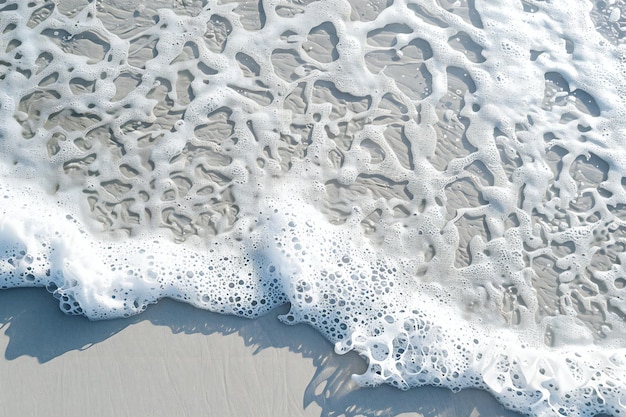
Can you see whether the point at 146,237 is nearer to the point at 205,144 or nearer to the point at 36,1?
the point at 205,144

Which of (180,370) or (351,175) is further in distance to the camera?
(351,175)

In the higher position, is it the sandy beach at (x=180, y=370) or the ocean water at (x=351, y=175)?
the ocean water at (x=351, y=175)

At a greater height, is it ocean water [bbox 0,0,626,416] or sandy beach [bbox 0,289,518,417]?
ocean water [bbox 0,0,626,416]

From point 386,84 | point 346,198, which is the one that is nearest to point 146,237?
point 346,198

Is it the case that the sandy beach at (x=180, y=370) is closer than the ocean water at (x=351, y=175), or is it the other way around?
the sandy beach at (x=180, y=370)
